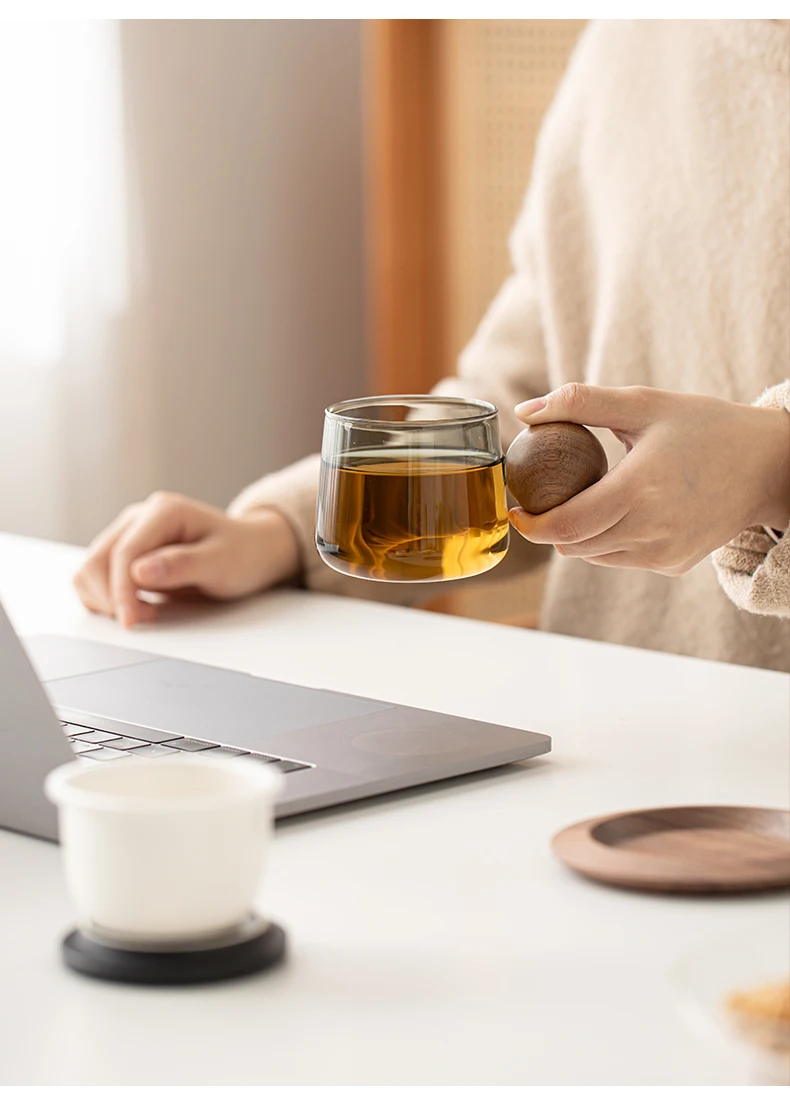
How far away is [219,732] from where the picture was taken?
0.85 metres

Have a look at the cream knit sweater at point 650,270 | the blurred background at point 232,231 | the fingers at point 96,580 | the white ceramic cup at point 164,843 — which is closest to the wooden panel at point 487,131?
the blurred background at point 232,231

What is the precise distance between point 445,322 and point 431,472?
2094 mm

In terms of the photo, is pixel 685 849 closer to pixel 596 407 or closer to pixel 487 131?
pixel 596 407

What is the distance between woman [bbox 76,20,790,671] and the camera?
4.34 ft

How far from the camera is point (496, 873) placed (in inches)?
26.4

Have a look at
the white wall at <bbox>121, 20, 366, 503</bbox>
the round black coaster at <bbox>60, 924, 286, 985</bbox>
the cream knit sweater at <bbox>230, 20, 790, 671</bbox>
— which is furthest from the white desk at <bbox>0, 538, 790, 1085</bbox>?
the white wall at <bbox>121, 20, 366, 503</bbox>

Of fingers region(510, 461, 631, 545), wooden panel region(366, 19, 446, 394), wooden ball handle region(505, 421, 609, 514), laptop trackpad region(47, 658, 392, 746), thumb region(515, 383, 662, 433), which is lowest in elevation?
laptop trackpad region(47, 658, 392, 746)

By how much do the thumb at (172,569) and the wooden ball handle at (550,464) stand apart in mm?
516

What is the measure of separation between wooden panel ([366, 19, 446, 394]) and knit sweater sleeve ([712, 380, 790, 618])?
6.13 feet

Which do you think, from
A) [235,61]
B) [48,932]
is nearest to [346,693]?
[48,932]

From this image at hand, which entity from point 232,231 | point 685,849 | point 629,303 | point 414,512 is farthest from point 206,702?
point 232,231

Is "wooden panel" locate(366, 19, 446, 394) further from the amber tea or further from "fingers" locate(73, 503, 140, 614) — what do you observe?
the amber tea
